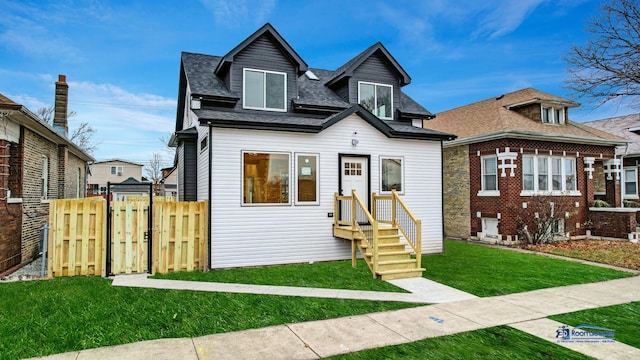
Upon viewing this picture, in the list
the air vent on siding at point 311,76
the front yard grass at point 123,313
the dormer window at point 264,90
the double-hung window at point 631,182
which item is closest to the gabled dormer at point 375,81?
the air vent on siding at point 311,76

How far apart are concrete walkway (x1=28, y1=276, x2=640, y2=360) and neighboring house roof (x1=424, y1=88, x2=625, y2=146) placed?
882cm

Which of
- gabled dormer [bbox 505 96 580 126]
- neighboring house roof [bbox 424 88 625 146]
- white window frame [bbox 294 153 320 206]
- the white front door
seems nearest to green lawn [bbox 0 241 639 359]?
white window frame [bbox 294 153 320 206]

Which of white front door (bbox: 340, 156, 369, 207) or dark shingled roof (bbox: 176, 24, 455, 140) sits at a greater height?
dark shingled roof (bbox: 176, 24, 455, 140)

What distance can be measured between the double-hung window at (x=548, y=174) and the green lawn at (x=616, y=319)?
9.28m

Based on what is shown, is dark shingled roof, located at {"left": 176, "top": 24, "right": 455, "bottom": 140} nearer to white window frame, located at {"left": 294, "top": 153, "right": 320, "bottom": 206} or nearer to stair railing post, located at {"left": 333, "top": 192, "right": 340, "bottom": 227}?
white window frame, located at {"left": 294, "top": 153, "right": 320, "bottom": 206}

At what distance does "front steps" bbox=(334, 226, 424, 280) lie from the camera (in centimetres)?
888

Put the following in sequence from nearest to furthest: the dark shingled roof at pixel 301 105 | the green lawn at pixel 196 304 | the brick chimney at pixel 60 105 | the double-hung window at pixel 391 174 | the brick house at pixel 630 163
A: the green lawn at pixel 196 304 → the dark shingled roof at pixel 301 105 → the double-hung window at pixel 391 174 → the brick chimney at pixel 60 105 → the brick house at pixel 630 163

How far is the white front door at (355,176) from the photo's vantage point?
1148cm

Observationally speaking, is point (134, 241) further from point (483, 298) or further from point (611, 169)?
point (611, 169)

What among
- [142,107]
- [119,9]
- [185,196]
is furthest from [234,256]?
[142,107]

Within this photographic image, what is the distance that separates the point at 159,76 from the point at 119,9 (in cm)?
1629

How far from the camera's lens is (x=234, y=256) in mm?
9945

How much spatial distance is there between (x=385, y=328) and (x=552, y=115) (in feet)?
52.4

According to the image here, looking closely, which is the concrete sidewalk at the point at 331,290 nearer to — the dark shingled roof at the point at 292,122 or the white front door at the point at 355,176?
the white front door at the point at 355,176
